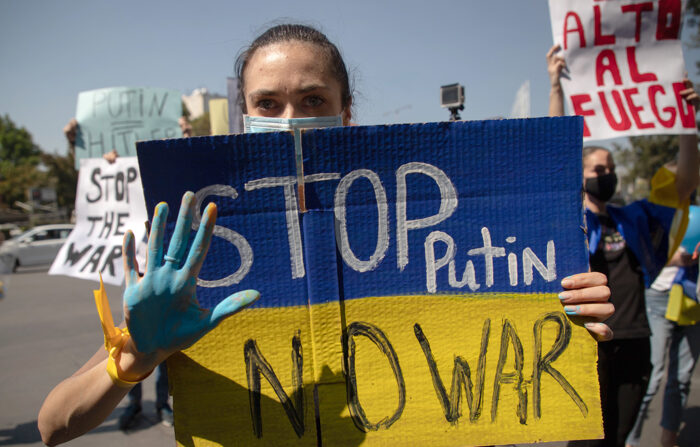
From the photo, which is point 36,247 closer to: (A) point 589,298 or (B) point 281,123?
(B) point 281,123

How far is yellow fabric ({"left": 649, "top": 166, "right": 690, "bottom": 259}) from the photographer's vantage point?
236 centimetres

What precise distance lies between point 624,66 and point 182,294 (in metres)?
2.59

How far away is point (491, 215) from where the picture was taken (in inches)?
44.6

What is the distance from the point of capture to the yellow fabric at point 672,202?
2361mm

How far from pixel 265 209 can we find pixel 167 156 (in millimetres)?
248

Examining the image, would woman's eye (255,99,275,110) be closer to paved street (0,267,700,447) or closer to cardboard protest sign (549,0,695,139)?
cardboard protest sign (549,0,695,139)

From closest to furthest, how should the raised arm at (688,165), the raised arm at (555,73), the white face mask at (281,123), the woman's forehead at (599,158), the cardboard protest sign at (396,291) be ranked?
the cardboard protest sign at (396,291) → the white face mask at (281,123) → the raised arm at (688,165) → the raised arm at (555,73) → the woman's forehead at (599,158)

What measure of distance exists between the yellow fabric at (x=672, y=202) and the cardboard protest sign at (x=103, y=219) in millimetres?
3130

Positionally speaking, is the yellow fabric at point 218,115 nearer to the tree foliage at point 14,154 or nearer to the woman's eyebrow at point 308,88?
the woman's eyebrow at point 308,88

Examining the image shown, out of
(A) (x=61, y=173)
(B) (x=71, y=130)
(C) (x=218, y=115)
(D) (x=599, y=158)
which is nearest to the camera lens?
(D) (x=599, y=158)

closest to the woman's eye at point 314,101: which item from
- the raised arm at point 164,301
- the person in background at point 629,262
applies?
the raised arm at point 164,301

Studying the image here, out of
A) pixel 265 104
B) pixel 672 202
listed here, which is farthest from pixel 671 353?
pixel 265 104

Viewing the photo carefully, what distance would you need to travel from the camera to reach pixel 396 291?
1133mm

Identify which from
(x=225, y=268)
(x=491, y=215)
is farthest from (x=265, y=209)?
(x=491, y=215)
